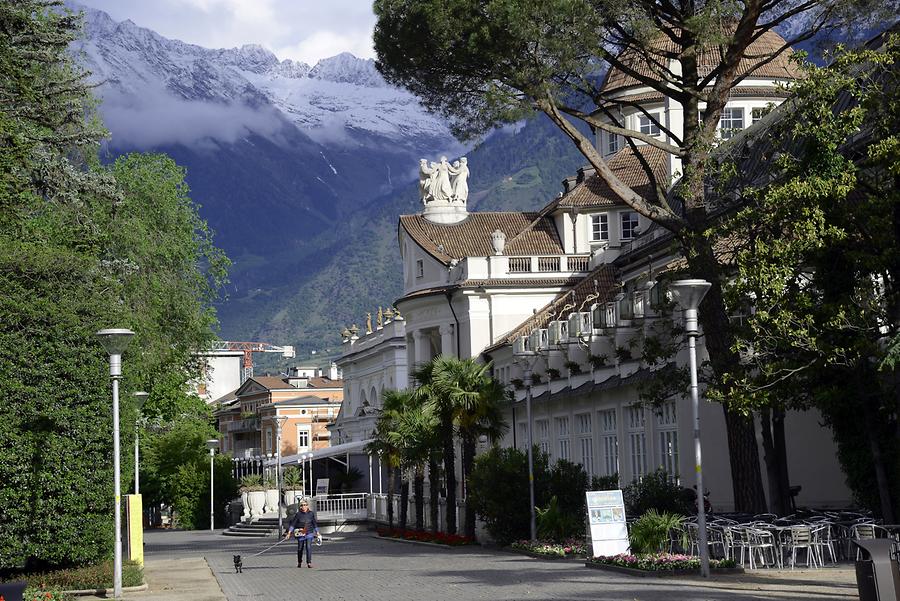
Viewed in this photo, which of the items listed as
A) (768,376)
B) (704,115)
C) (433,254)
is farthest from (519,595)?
(433,254)

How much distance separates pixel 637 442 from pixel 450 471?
21.7 ft

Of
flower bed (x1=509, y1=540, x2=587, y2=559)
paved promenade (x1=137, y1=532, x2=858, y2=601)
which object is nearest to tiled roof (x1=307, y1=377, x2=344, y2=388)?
paved promenade (x1=137, y1=532, x2=858, y2=601)

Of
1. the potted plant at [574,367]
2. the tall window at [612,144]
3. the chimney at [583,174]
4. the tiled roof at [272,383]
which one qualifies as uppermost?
the tall window at [612,144]

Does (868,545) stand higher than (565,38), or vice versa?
(565,38)

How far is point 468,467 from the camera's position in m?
41.7

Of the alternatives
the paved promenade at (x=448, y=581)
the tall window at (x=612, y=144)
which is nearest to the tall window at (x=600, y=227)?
the tall window at (x=612, y=144)

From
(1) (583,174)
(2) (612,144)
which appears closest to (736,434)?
(2) (612,144)

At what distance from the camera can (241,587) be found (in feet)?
89.2

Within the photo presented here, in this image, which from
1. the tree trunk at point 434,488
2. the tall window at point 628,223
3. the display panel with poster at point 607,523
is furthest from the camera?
the tall window at point 628,223

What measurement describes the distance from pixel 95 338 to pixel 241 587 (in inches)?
223

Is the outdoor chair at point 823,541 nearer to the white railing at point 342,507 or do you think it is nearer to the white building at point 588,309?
the white building at point 588,309

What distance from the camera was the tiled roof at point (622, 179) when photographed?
5953cm

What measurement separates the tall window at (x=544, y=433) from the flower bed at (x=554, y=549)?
1387 cm

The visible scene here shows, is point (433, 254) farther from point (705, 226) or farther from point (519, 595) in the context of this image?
point (519, 595)
